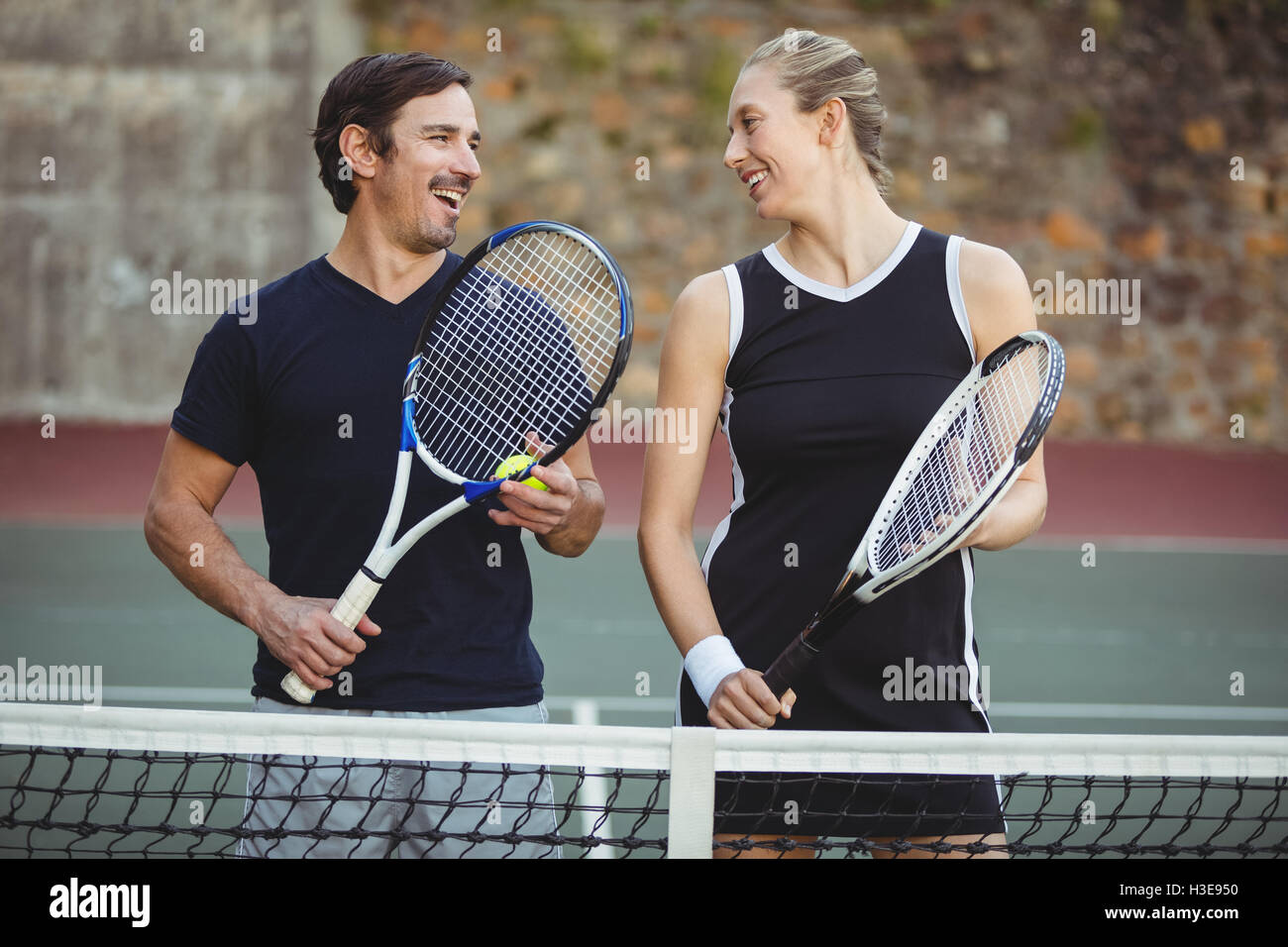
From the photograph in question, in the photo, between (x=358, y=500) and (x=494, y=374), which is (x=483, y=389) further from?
(x=358, y=500)

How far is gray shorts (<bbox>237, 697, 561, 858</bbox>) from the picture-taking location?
2.25 m

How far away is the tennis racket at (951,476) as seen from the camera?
2.04m

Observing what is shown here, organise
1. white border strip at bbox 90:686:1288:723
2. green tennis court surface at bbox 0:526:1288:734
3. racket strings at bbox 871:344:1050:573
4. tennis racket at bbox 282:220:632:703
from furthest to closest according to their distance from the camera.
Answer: green tennis court surface at bbox 0:526:1288:734, white border strip at bbox 90:686:1288:723, tennis racket at bbox 282:220:632:703, racket strings at bbox 871:344:1050:573

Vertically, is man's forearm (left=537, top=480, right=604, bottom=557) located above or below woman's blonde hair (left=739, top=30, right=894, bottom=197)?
below

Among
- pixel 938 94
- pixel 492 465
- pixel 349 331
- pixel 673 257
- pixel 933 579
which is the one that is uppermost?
pixel 938 94

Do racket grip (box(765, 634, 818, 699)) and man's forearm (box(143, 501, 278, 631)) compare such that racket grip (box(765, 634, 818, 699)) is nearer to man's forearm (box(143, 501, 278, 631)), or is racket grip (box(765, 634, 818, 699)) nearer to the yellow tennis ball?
the yellow tennis ball

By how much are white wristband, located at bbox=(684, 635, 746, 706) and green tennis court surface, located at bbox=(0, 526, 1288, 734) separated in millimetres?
3630

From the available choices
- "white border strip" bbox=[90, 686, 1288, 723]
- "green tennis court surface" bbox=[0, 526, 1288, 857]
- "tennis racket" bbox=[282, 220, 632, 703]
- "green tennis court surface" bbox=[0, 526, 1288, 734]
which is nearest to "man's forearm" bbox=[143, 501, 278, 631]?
"tennis racket" bbox=[282, 220, 632, 703]

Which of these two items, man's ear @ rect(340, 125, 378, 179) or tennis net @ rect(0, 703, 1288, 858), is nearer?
tennis net @ rect(0, 703, 1288, 858)

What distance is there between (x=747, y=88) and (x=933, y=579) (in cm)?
85

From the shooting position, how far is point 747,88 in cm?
221
